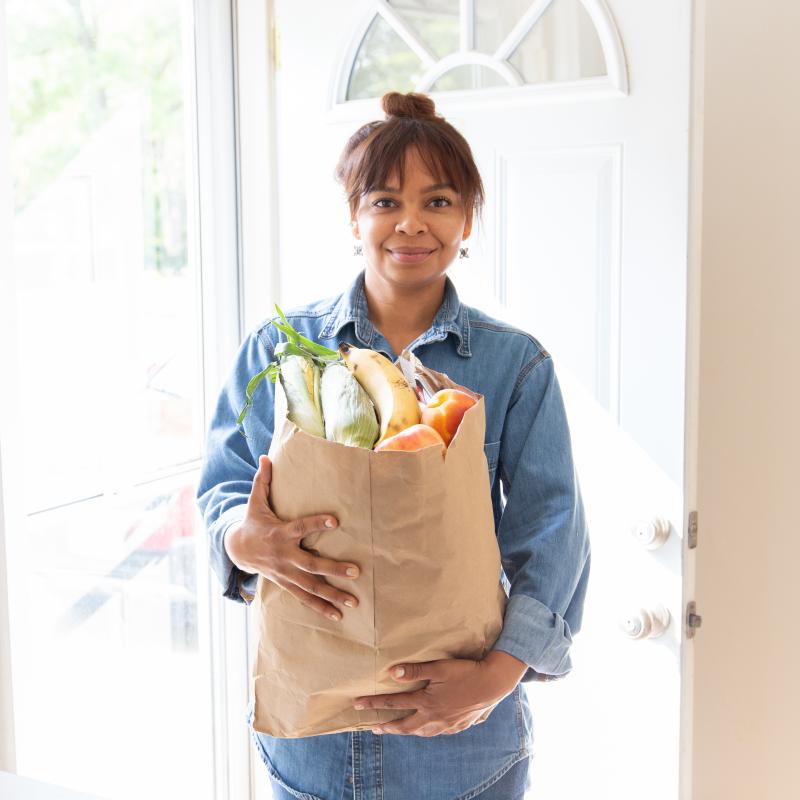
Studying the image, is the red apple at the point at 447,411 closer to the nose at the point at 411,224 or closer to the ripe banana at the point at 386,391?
the ripe banana at the point at 386,391

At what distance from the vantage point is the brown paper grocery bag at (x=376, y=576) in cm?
89

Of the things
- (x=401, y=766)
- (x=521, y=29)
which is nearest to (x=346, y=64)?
(x=521, y=29)

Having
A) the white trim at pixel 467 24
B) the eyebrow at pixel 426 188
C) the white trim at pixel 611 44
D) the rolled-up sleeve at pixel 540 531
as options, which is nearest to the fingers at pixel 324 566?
the rolled-up sleeve at pixel 540 531

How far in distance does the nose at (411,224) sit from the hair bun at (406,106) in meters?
0.15

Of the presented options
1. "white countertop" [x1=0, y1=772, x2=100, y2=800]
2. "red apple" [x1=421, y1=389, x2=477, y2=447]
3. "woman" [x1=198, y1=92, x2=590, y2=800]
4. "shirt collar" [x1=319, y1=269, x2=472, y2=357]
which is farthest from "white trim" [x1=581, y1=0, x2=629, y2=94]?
"white countertop" [x1=0, y1=772, x2=100, y2=800]

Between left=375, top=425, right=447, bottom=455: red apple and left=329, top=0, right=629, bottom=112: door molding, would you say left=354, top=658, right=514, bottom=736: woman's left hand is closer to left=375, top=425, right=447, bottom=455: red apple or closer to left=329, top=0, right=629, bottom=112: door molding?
left=375, top=425, right=447, bottom=455: red apple

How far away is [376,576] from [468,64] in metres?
1.06

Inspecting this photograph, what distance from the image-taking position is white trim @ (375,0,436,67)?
66.2 inches

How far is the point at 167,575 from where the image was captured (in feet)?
6.31

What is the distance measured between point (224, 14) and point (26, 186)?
61 centimetres

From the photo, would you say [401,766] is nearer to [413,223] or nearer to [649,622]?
[649,622]

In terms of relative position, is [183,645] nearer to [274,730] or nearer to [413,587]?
[274,730]

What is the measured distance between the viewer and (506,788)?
124 cm

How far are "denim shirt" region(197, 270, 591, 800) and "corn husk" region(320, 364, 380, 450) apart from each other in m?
0.26
